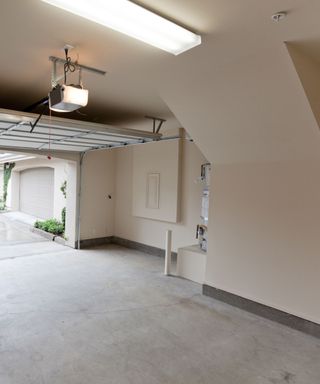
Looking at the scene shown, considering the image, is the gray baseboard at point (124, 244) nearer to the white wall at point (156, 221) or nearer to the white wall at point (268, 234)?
the white wall at point (156, 221)

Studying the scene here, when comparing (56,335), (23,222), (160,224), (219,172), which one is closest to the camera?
(56,335)

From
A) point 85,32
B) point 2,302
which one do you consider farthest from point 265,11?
point 2,302

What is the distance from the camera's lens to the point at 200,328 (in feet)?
10.4

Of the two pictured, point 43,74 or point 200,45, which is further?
point 43,74

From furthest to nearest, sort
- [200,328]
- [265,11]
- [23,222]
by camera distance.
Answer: [23,222] < [200,328] < [265,11]

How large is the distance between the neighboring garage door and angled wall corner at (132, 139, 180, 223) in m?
4.88

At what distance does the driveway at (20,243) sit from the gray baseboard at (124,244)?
0.70m

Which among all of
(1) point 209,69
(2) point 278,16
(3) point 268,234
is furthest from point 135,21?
(3) point 268,234

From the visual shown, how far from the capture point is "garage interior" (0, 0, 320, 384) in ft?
7.09

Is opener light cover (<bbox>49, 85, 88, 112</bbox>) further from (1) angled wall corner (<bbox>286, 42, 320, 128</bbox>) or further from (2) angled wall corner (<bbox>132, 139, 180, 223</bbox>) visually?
(2) angled wall corner (<bbox>132, 139, 180, 223</bbox>)

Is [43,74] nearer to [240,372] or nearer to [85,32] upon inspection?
[85,32]

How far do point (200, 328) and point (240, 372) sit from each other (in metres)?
0.76

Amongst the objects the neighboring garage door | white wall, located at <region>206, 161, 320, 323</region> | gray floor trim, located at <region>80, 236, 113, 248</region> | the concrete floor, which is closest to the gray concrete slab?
the concrete floor

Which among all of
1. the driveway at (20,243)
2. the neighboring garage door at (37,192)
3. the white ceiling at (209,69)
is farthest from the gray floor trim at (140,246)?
the neighboring garage door at (37,192)
